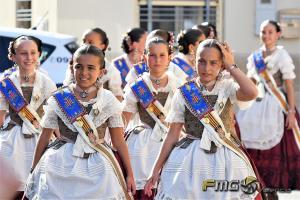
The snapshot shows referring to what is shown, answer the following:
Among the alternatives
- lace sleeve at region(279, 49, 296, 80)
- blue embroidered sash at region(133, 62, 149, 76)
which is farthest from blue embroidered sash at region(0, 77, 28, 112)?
lace sleeve at region(279, 49, 296, 80)

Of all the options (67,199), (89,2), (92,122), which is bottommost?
(67,199)

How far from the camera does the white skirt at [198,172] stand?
21.9ft

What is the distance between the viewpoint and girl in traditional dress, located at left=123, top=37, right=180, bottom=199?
873 centimetres

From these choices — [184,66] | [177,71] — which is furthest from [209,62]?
[184,66]

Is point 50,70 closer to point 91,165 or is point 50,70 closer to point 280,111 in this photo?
point 280,111

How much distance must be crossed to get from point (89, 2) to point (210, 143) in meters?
12.2

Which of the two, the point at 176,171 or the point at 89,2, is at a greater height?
the point at 89,2

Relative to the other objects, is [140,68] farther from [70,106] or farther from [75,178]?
[75,178]

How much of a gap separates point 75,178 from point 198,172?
2.40ft

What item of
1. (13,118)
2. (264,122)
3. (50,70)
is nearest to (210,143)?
(13,118)

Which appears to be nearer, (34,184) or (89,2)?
(34,184)

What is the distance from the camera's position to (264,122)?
35.7 ft

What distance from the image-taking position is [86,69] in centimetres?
680

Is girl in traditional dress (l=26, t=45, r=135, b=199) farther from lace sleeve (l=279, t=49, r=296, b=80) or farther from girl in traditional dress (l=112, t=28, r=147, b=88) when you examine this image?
girl in traditional dress (l=112, t=28, r=147, b=88)
